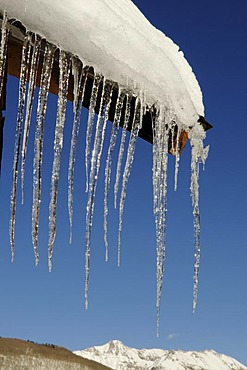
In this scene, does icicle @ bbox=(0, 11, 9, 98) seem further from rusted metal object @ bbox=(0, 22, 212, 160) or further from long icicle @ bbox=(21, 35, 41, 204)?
long icicle @ bbox=(21, 35, 41, 204)

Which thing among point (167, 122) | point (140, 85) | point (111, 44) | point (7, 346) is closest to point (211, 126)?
point (167, 122)

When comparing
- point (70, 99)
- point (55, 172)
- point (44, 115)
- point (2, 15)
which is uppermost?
point (70, 99)

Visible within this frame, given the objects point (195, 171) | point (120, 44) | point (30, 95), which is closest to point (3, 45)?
point (30, 95)

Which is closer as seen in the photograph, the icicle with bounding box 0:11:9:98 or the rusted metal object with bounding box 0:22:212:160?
the icicle with bounding box 0:11:9:98

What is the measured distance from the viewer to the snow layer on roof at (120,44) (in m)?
3.02

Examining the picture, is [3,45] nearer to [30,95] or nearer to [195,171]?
[30,95]

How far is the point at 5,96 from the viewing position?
3.34m

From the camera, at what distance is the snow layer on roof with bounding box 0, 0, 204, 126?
302 centimetres

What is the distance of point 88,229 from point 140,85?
1013 mm

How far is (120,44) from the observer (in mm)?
3277

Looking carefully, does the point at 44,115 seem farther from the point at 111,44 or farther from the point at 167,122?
the point at 167,122

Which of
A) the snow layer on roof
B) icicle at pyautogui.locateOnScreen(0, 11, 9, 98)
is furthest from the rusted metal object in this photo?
the snow layer on roof

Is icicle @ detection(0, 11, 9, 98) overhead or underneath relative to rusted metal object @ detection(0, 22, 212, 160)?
underneath

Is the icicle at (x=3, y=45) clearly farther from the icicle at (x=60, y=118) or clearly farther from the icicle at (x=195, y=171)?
the icicle at (x=195, y=171)
